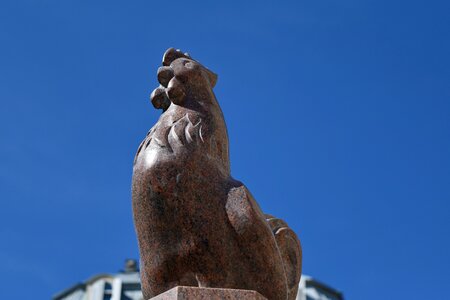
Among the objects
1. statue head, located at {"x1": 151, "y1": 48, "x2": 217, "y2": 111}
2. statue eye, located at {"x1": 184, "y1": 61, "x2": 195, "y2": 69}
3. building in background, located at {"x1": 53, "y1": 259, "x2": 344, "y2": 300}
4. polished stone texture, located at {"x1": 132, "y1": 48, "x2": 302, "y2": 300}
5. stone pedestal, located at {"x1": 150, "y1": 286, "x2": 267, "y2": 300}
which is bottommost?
stone pedestal, located at {"x1": 150, "y1": 286, "x2": 267, "y2": 300}

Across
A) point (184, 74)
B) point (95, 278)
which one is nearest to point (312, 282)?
point (95, 278)

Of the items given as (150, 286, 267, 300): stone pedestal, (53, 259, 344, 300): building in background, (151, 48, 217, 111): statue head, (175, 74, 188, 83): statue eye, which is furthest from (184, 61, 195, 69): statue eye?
(53, 259, 344, 300): building in background

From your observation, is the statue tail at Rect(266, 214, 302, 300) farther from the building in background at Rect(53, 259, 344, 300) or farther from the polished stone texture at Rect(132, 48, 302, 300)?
the building in background at Rect(53, 259, 344, 300)

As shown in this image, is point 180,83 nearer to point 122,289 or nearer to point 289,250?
point 289,250

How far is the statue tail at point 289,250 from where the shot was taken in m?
6.34

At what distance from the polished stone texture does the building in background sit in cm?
2183

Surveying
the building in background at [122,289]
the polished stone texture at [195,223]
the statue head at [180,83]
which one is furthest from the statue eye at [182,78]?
the building in background at [122,289]

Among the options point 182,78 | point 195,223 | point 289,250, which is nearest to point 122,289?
point 289,250

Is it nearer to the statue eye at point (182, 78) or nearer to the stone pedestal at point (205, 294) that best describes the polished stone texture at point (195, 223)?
the stone pedestal at point (205, 294)

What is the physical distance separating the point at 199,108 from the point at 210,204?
1.07 m

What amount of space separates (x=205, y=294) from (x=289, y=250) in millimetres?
1710

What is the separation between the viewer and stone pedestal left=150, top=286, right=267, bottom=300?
488 centimetres

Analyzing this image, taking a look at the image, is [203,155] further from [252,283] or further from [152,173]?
[252,283]

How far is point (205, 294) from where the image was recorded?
4906mm
